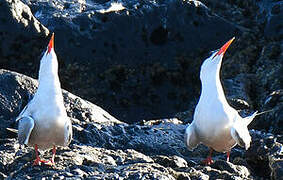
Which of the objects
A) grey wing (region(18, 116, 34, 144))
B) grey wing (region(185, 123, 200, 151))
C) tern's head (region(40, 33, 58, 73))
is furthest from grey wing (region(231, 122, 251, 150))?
grey wing (region(18, 116, 34, 144))

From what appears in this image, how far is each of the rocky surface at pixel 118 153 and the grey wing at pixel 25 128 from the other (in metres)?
0.25

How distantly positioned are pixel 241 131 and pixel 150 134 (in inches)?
61.4

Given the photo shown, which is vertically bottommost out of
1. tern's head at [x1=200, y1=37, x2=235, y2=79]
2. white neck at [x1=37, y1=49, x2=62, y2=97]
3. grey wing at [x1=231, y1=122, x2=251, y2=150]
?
grey wing at [x1=231, y1=122, x2=251, y2=150]

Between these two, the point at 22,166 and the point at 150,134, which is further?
the point at 150,134

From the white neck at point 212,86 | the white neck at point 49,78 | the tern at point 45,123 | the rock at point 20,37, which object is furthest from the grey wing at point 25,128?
the rock at point 20,37

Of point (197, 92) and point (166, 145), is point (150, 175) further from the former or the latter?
point (197, 92)

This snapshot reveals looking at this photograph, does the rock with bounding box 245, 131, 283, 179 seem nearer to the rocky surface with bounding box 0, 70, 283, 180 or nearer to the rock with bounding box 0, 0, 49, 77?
the rocky surface with bounding box 0, 70, 283, 180

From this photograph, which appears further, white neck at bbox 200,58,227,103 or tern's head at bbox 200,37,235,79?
tern's head at bbox 200,37,235,79

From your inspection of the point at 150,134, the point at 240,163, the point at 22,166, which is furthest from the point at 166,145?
the point at 22,166

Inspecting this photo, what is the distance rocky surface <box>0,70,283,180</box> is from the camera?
698cm

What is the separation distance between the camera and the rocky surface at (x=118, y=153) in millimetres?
6977

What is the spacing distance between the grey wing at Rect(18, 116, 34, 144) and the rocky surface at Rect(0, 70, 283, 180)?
0.25 meters

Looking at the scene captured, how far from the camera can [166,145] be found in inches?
375

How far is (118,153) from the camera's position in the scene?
26.8 feet
